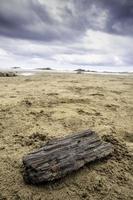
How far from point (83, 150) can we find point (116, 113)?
2.46m

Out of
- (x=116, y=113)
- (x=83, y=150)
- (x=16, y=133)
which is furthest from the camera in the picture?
(x=116, y=113)

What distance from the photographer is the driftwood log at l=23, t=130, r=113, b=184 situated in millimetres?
2723

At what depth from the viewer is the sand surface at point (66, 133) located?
2762 mm

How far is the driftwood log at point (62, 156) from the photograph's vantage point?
8.93ft

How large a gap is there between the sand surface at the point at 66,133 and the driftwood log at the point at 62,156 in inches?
4.5

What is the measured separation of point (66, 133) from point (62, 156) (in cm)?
116

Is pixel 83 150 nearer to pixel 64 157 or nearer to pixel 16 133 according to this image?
pixel 64 157

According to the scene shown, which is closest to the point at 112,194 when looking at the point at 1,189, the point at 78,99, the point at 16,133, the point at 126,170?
the point at 126,170

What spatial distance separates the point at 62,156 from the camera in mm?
2916

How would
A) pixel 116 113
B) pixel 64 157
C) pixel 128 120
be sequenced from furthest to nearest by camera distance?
pixel 116 113 < pixel 128 120 < pixel 64 157

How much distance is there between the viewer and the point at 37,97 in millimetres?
6637

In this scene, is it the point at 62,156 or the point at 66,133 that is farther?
the point at 66,133

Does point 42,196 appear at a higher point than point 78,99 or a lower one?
lower

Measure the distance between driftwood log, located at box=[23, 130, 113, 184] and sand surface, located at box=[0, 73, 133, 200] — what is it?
0.11 m
